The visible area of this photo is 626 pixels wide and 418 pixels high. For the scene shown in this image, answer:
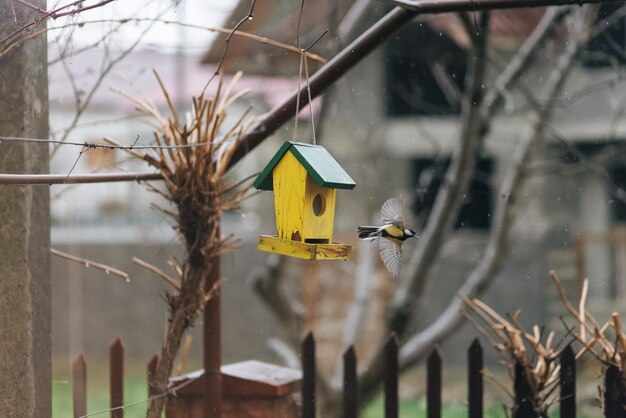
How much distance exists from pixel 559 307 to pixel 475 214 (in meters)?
2.75

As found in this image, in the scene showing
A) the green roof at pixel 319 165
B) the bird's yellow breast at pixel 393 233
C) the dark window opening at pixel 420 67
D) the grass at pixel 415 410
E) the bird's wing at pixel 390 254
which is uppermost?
the dark window opening at pixel 420 67

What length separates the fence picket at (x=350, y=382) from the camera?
287 cm

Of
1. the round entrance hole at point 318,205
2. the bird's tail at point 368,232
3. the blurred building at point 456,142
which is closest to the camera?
the bird's tail at point 368,232

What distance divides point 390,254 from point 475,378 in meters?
1.35

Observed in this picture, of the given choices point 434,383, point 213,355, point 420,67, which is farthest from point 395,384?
point 420,67

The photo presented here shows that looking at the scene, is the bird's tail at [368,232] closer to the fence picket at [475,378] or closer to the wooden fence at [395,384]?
the wooden fence at [395,384]

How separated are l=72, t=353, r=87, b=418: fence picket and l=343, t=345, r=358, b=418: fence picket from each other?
0.84 meters

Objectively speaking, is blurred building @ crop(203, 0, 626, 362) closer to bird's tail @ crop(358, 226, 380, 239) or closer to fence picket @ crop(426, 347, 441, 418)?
fence picket @ crop(426, 347, 441, 418)

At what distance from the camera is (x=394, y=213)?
178 cm

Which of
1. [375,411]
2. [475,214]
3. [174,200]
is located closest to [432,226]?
[174,200]

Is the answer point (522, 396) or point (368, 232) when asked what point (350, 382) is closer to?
point (522, 396)

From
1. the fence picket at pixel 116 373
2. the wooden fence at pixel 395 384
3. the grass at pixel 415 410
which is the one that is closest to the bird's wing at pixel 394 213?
the wooden fence at pixel 395 384

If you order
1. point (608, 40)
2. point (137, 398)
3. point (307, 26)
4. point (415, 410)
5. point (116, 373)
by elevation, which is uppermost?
point (307, 26)

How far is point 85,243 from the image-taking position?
1055cm
